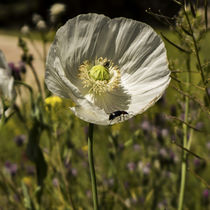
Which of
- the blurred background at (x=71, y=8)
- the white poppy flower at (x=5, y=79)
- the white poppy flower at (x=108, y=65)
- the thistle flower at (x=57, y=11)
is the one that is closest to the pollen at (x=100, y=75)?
the white poppy flower at (x=108, y=65)

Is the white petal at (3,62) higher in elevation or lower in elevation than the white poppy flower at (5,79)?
higher

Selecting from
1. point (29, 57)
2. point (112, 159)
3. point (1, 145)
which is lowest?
point (1, 145)

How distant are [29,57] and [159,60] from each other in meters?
0.73

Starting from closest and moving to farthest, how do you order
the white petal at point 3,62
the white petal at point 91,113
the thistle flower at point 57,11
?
the white petal at point 91,113 → the white petal at point 3,62 → the thistle flower at point 57,11

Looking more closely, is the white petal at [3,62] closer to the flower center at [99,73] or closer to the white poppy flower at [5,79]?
the white poppy flower at [5,79]

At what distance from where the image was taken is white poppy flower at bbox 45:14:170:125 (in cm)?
70

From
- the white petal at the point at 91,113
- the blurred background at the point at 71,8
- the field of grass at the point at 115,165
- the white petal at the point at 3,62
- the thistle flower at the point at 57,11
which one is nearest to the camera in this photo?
the white petal at the point at 91,113

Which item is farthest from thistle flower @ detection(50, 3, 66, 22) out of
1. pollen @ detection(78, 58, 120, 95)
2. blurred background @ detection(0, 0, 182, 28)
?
blurred background @ detection(0, 0, 182, 28)

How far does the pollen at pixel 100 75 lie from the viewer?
84cm

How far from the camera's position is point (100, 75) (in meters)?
0.85

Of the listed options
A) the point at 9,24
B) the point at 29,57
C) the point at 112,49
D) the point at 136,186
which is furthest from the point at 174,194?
the point at 9,24

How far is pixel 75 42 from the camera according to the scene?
790mm

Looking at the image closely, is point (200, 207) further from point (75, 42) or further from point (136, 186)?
point (75, 42)

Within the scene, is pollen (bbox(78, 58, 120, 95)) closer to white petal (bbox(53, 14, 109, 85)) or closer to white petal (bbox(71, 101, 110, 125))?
white petal (bbox(53, 14, 109, 85))
